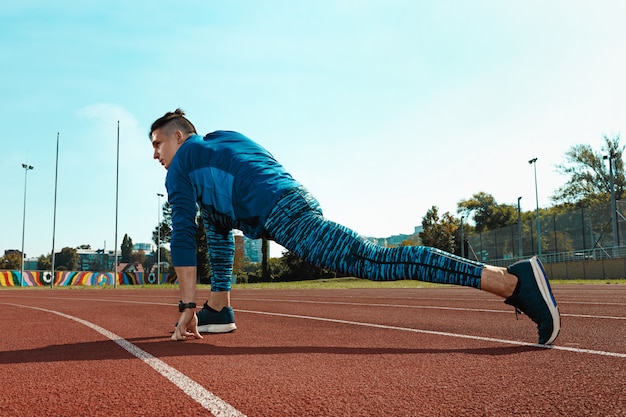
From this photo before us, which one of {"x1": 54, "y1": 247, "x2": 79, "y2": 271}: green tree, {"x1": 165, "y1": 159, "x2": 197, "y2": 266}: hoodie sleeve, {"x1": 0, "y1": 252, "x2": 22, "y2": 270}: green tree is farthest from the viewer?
{"x1": 54, "y1": 247, "x2": 79, "y2": 271}: green tree

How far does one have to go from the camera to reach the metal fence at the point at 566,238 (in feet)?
112

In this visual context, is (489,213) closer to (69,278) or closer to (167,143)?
(69,278)

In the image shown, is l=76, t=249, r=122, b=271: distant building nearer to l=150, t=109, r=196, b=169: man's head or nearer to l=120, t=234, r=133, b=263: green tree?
l=120, t=234, r=133, b=263: green tree

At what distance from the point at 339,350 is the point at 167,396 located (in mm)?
1413

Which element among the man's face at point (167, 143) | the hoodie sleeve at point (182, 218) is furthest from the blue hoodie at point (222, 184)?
the man's face at point (167, 143)

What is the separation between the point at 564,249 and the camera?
38.8 metres

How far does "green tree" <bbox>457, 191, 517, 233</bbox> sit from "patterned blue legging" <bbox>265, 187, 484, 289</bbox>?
81.0 m

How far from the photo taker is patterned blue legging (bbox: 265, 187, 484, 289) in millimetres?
3225

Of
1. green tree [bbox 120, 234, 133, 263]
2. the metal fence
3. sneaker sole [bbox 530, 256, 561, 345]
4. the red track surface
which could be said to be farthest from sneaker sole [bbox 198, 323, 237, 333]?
green tree [bbox 120, 234, 133, 263]

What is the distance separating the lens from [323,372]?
256 cm

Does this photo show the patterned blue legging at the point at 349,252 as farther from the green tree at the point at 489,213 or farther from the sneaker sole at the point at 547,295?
the green tree at the point at 489,213

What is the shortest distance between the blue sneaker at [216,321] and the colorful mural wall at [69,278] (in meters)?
47.8

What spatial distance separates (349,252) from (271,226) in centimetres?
58

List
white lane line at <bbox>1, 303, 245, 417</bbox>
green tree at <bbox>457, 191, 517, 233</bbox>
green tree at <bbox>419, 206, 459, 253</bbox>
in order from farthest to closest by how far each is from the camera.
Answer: green tree at <bbox>457, 191, 517, 233</bbox> < green tree at <bbox>419, 206, 459, 253</bbox> < white lane line at <bbox>1, 303, 245, 417</bbox>
